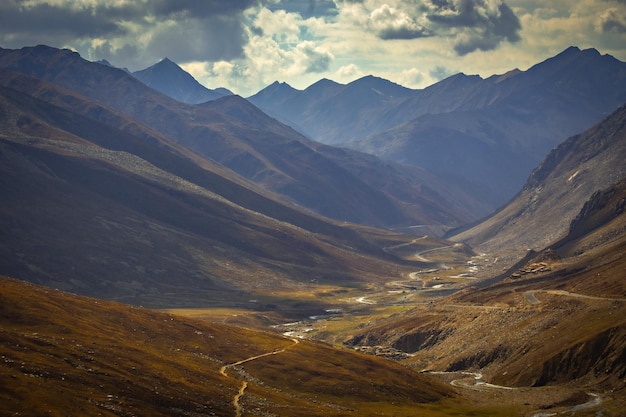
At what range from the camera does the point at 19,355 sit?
90.4m

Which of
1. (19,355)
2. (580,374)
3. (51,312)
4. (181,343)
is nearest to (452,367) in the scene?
(580,374)

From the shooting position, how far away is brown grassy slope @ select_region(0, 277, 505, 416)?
3354 inches

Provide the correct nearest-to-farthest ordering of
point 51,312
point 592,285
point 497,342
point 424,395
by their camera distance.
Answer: point 51,312
point 424,395
point 497,342
point 592,285

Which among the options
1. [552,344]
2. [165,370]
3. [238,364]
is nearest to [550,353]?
[552,344]

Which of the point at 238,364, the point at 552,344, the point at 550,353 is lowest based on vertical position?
the point at 238,364

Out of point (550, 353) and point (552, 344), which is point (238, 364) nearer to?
point (550, 353)

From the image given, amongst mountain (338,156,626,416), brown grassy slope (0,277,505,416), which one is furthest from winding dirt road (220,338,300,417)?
mountain (338,156,626,416)

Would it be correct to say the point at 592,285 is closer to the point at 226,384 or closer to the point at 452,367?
the point at 452,367

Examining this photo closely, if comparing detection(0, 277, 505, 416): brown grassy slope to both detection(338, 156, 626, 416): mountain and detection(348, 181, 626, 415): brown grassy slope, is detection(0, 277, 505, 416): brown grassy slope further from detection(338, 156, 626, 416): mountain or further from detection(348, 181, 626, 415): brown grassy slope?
detection(348, 181, 626, 415): brown grassy slope

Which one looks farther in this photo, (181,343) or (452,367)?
(452,367)

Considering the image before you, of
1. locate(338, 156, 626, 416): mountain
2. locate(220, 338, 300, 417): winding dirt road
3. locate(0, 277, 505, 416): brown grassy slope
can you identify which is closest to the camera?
locate(0, 277, 505, 416): brown grassy slope

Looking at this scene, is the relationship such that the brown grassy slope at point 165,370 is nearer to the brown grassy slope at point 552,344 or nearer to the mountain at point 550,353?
the mountain at point 550,353

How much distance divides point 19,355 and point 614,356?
104865 mm

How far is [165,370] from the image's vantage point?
109 meters
